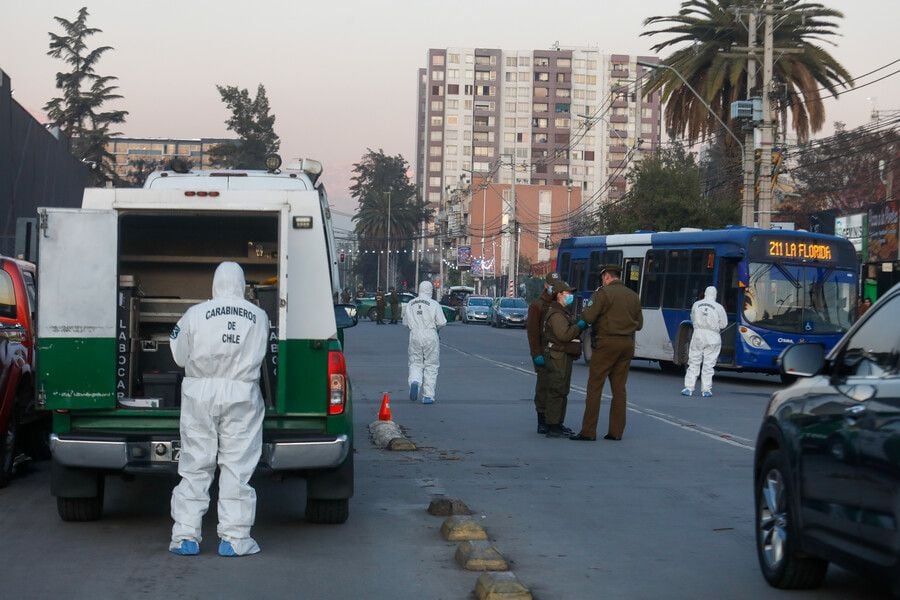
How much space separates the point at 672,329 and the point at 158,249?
1865 cm

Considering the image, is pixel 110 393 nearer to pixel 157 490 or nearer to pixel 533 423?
pixel 157 490

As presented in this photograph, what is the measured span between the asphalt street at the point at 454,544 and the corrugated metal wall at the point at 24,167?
19.6 metres

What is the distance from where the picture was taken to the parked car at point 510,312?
6474 cm

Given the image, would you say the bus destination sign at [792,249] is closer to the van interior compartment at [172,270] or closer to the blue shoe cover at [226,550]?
the van interior compartment at [172,270]

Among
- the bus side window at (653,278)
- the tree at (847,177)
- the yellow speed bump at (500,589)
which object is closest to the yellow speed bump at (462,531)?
the yellow speed bump at (500,589)

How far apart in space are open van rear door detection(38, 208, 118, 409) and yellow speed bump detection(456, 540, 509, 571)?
2535mm

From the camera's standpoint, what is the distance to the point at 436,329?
819 inches

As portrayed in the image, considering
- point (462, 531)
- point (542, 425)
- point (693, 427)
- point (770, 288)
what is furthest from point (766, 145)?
point (462, 531)

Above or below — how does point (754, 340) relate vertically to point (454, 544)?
above

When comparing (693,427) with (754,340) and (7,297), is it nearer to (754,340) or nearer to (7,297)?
(7,297)

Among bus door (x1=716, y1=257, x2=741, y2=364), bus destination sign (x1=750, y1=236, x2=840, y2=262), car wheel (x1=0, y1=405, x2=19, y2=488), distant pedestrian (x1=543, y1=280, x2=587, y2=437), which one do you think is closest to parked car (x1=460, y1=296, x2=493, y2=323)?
bus door (x1=716, y1=257, x2=741, y2=364)

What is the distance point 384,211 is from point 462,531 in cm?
10803

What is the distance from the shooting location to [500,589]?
6.89 m

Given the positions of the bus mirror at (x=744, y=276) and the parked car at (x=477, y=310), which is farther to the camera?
Answer: the parked car at (x=477, y=310)
